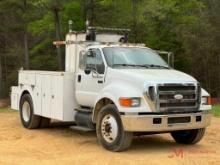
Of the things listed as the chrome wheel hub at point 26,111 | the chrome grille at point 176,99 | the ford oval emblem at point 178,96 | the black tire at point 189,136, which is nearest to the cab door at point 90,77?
the chrome grille at point 176,99

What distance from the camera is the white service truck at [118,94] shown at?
435 inches

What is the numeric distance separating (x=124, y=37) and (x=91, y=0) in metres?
18.5

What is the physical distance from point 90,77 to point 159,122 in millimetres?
2300

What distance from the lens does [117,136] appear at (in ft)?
37.1

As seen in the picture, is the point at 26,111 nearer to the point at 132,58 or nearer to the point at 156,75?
the point at 132,58

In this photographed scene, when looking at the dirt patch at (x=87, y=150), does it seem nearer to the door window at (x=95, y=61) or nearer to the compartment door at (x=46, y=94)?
the compartment door at (x=46, y=94)

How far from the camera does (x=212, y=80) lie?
115 feet

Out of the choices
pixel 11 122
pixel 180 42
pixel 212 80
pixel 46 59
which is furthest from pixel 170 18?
pixel 11 122

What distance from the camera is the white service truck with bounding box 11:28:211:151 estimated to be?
1105cm

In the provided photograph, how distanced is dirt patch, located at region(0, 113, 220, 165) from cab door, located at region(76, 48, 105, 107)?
1.04m

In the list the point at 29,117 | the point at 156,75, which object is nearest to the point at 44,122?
the point at 29,117

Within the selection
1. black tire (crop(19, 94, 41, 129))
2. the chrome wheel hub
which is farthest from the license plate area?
the chrome wheel hub

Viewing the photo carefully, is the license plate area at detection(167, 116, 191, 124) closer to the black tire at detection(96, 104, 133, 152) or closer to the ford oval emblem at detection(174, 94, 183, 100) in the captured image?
the ford oval emblem at detection(174, 94, 183, 100)

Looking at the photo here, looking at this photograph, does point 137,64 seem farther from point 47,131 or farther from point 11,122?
point 11,122
